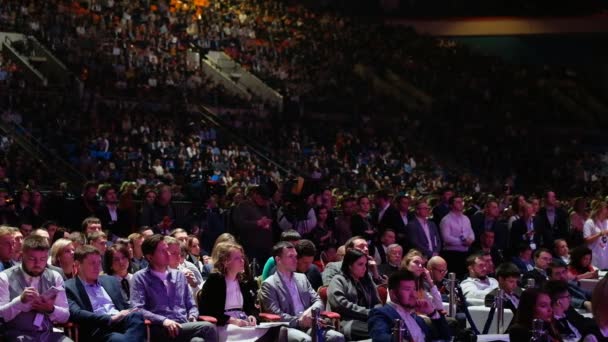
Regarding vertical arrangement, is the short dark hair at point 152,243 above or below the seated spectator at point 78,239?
above

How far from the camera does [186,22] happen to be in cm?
3045

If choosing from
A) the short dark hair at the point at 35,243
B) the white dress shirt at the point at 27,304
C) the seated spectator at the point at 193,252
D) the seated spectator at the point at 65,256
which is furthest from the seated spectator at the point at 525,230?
the short dark hair at the point at 35,243

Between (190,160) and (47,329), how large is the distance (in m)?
14.2

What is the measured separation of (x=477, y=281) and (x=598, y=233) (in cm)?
316

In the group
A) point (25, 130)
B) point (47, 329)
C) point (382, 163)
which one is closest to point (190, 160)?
point (25, 130)

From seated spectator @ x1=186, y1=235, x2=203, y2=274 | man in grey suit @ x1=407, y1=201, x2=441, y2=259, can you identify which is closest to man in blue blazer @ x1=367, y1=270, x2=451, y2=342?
seated spectator @ x1=186, y1=235, x2=203, y2=274

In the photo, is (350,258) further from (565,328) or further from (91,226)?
(91,226)

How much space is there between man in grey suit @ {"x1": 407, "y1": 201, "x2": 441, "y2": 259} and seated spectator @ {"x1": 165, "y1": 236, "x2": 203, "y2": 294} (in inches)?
127

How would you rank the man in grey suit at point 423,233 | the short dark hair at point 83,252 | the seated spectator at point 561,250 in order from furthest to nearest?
the seated spectator at point 561,250
the man in grey suit at point 423,233
the short dark hair at point 83,252

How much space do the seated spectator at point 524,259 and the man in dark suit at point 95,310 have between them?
560cm

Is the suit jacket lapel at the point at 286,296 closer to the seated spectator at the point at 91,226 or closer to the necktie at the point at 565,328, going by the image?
the seated spectator at the point at 91,226

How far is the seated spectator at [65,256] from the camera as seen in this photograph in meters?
8.96

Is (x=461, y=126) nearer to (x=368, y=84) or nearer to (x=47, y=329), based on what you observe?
(x=368, y=84)

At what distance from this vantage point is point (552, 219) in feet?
48.0
